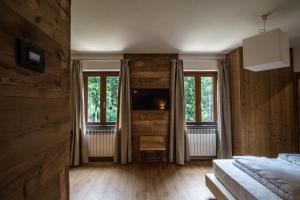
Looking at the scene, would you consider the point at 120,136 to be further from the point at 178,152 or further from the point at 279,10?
the point at 279,10

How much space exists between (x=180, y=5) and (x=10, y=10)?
206 centimetres

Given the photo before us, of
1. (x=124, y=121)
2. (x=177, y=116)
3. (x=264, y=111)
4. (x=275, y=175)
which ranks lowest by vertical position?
(x=275, y=175)

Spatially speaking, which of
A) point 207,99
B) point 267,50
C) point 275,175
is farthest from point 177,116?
point 275,175

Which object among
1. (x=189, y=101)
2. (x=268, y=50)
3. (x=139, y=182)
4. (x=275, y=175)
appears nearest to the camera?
(x=275, y=175)

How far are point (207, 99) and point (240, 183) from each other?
2993 mm

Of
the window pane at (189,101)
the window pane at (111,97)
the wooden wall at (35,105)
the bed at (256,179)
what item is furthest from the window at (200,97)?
the wooden wall at (35,105)

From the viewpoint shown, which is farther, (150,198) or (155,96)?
(155,96)

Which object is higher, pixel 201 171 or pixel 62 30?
pixel 62 30

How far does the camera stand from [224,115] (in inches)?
177

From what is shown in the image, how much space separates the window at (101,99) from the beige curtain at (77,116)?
0.95 ft

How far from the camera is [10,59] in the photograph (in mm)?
670

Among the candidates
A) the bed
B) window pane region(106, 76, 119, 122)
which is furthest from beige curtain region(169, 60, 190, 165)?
the bed

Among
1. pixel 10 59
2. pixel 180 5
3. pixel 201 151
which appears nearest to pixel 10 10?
pixel 10 59

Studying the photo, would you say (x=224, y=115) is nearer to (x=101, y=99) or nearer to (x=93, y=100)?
(x=101, y=99)
